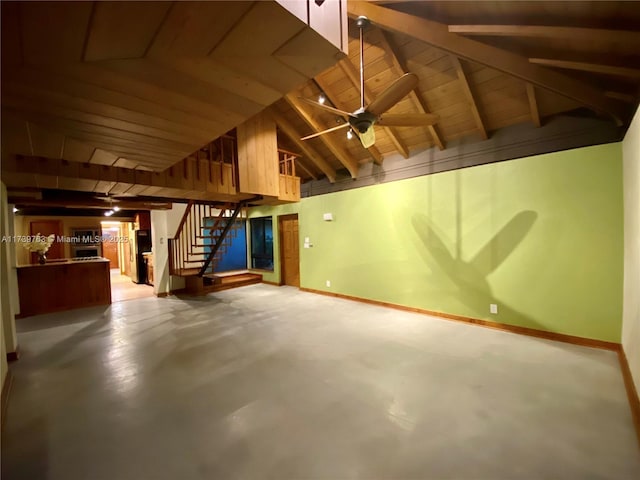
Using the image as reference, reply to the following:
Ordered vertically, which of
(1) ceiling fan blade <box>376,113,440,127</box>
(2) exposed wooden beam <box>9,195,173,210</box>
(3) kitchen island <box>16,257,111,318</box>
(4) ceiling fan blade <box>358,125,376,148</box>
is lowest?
(3) kitchen island <box>16,257,111,318</box>

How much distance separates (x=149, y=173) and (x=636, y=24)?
5.13 m

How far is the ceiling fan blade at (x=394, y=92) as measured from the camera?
8.06ft

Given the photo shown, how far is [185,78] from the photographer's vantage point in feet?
4.56

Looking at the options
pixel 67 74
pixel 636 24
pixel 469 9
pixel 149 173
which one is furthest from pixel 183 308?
pixel 636 24

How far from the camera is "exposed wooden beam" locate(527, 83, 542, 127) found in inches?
131

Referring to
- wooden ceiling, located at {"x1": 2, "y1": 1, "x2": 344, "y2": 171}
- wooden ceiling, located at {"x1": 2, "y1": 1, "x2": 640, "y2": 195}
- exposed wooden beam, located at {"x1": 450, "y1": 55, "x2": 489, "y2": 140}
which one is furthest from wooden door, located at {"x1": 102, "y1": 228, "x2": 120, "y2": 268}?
exposed wooden beam, located at {"x1": 450, "y1": 55, "x2": 489, "y2": 140}

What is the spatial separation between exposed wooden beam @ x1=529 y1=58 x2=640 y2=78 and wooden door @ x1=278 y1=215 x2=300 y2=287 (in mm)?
5784

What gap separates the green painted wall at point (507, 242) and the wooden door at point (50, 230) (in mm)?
9281

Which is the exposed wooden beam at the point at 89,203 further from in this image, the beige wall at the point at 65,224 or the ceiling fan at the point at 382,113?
the ceiling fan at the point at 382,113

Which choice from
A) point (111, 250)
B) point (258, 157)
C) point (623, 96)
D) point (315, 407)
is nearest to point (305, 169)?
point (258, 157)

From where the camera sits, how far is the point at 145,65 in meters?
1.26

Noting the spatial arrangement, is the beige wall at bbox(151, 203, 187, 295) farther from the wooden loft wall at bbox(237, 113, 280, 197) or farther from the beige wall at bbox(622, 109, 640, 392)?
the beige wall at bbox(622, 109, 640, 392)

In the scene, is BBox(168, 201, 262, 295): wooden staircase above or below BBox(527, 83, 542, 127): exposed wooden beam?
below

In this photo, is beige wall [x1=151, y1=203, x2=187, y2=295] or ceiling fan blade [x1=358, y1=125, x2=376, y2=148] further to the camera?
beige wall [x1=151, y1=203, x2=187, y2=295]
